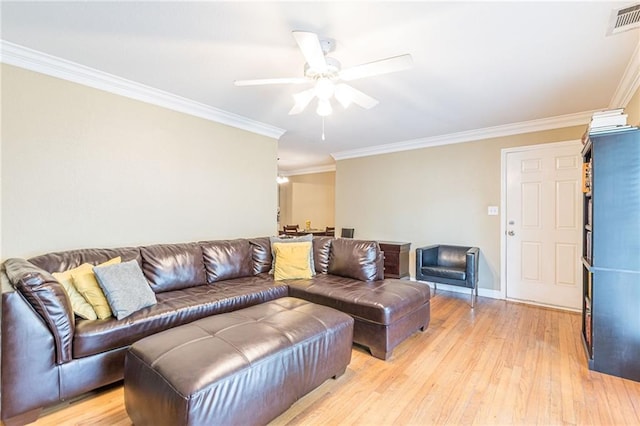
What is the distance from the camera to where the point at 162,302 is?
7.62 feet

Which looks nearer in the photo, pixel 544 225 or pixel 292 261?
pixel 292 261

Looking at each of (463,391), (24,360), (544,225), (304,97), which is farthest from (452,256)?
(24,360)

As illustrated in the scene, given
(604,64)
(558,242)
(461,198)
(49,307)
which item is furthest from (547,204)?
(49,307)

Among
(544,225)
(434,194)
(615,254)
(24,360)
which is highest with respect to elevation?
(434,194)

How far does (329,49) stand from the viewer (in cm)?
216

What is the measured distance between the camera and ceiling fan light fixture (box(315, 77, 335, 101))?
2170 millimetres

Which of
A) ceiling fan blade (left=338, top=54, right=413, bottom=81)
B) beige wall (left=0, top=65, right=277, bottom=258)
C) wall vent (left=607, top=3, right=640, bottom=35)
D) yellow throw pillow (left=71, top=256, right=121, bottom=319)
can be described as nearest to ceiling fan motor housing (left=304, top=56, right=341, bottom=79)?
ceiling fan blade (left=338, top=54, right=413, bottom=81)

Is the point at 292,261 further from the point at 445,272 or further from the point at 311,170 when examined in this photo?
the point at 311,170

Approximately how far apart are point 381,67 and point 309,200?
224 inches

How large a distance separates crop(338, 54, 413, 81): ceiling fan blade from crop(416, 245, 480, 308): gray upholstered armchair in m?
2.77

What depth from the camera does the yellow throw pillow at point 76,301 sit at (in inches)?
76.6

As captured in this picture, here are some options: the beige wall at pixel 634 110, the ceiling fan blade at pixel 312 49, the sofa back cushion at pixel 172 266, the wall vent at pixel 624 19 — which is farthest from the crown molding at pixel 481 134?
the sofa back cushion at pixel 172 266

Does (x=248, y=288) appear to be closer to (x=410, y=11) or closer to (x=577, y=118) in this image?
(x=410, y=11)

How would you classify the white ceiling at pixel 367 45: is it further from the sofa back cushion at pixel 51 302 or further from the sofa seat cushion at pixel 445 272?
the sofa seat cushion at pixel 445 272
